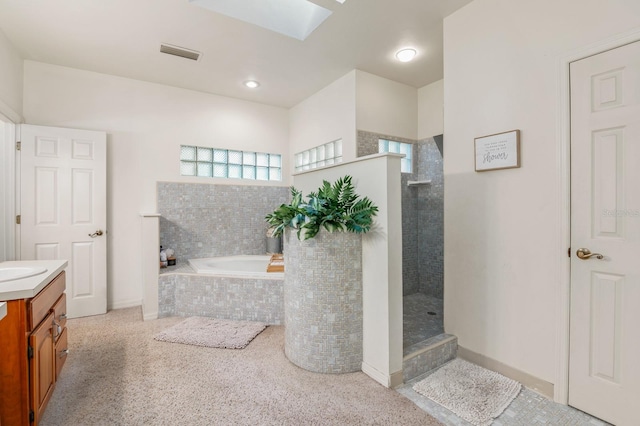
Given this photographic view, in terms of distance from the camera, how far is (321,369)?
2.05 metres

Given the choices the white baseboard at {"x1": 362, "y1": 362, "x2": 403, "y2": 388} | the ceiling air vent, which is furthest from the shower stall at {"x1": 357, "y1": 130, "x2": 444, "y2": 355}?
the ceiling air vent

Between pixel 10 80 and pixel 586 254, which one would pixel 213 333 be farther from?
pixel 10 80

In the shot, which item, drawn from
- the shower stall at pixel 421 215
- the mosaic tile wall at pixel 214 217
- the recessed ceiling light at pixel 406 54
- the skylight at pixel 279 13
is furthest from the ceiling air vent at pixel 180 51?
the recessed ceiling light at pixel 406 54

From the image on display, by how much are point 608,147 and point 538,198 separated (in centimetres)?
41

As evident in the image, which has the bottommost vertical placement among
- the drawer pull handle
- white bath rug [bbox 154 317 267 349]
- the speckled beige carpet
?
the speckled beige carpet

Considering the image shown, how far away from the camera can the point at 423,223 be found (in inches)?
147

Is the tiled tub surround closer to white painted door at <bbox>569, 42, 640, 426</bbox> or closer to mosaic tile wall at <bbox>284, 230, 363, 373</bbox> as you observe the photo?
mosaic tile wall at <bbox>284, 230, 363, 373</bbox>

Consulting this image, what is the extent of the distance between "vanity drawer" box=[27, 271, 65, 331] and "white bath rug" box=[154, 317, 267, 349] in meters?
1.01

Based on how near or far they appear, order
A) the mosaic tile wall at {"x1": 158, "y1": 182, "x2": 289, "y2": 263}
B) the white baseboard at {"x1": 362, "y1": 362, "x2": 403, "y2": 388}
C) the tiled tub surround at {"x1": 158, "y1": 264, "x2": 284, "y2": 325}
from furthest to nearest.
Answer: the mosaic tile wall at {"x1": 158, "y1": 182, "x2": 289, "y2": 263}
the tiled tub surround at {"x1": 158, "y1": 264, "x2": 284, "y2": 325}
the white baseboard at {"x1": 362, "y1": 362, "x2": 403, "y2": 388}

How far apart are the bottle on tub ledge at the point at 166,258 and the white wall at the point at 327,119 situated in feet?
7.10

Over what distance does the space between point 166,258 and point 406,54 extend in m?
3.44

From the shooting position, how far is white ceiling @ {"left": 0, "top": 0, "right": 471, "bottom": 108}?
230 cm

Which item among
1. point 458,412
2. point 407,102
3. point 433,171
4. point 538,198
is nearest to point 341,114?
point 407,102

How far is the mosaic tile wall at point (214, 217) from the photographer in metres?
3.74
